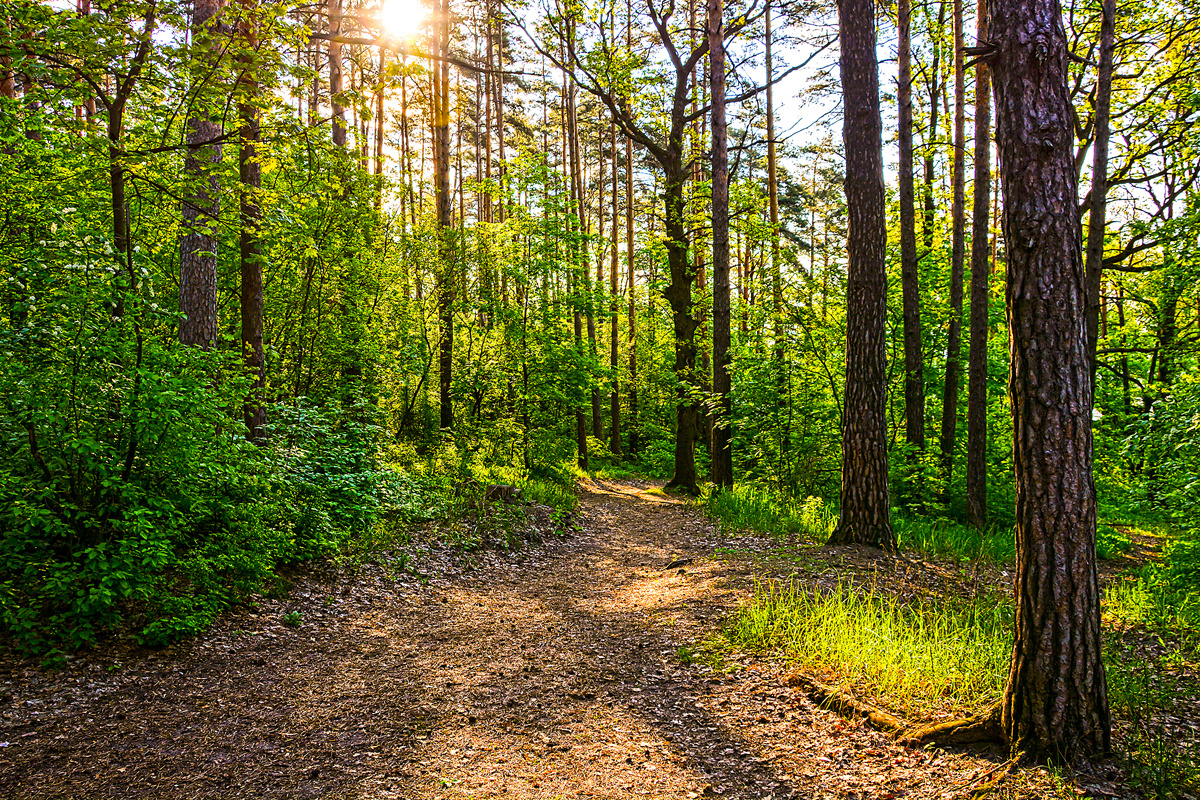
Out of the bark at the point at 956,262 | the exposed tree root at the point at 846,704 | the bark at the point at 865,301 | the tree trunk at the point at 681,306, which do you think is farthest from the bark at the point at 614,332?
the exposed tree root at the point at 846,704

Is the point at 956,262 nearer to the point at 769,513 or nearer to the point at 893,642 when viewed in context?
the point at 769,513

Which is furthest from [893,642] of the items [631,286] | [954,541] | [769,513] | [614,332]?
[631,286]

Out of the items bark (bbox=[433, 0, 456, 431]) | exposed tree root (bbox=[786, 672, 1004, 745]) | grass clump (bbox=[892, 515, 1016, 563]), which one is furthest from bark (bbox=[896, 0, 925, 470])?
bark (bbox=[433, 0, 456, 431])

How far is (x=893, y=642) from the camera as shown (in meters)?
3.94

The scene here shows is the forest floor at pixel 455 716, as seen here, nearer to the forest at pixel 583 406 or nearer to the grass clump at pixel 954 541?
the forest at pixel 583 406

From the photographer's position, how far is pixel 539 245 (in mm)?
14539

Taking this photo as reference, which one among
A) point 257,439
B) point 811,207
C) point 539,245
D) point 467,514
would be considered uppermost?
point 811,207

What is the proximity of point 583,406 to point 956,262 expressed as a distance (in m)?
8.36

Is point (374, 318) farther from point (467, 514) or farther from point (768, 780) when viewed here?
point (768, 780)

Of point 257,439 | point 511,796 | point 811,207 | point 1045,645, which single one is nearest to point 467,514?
point 257,439

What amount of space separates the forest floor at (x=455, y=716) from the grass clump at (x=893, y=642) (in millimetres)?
347

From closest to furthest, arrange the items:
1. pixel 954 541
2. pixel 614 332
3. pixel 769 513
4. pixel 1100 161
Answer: pixel 954 541, pixel 1100 161, pixel 769 513, pixel 614 332

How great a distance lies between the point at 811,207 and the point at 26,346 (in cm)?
2854

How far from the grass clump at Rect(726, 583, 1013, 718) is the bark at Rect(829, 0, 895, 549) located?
172 centimetres
